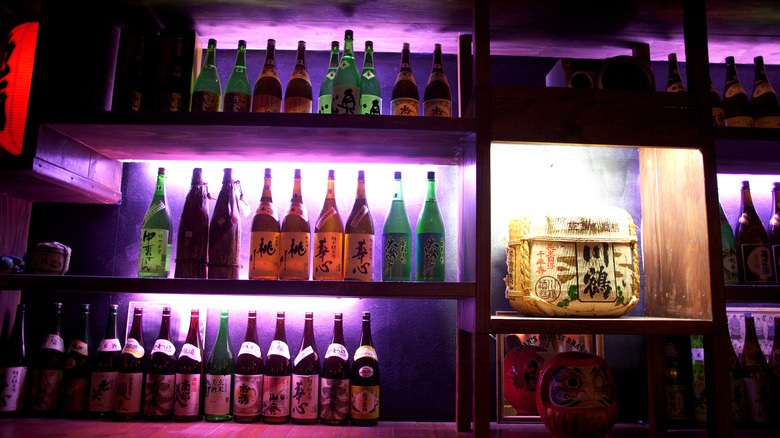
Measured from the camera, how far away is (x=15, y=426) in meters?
1.40

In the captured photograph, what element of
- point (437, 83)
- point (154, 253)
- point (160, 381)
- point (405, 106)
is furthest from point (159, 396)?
point (437, 83)

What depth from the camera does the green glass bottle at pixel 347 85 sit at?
4.68 ft

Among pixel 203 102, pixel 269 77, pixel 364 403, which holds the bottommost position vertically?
pixel 364 403

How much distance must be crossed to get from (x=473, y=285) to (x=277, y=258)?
1.86ft

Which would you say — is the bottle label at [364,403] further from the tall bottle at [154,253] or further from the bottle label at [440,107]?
the bottle label at [440,107]

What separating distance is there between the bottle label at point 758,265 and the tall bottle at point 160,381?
6.21 feet

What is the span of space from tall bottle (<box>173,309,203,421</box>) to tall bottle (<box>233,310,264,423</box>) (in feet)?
0.39

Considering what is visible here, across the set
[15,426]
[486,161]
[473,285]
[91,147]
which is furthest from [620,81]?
[15,426]

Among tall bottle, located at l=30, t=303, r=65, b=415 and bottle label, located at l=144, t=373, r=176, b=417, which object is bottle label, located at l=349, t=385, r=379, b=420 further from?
tall bottle, located at l=30, t=303, r=65, b=415

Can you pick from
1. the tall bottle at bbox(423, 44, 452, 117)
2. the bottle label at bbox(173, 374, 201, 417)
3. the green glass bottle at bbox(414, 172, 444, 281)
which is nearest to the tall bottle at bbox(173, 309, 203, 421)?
the bottle label at bbox(173, 374, 201, 417)

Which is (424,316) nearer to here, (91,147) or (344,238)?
(344,238)

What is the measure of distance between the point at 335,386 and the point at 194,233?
2.15ft

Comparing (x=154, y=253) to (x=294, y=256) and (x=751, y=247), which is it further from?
(x=751, y=247)

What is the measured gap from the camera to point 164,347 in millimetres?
1587
